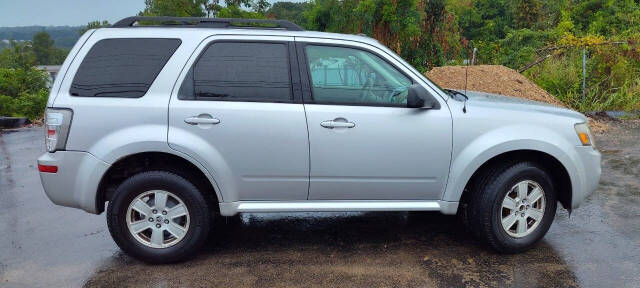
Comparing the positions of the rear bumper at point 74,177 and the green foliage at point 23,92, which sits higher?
the rear bumper at point 74,177

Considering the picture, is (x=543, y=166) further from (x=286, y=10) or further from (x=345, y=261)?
(x=286, y=10)

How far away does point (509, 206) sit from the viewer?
4.70 meters

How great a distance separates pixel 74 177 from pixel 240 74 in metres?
1.51

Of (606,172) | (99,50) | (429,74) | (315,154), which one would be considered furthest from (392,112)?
(429,74)

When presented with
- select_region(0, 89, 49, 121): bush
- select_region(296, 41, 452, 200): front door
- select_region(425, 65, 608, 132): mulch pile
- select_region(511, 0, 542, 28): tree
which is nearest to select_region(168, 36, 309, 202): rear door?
select_region(296, 41, 452, 200): front door

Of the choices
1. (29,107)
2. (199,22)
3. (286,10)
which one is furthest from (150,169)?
(286,10)

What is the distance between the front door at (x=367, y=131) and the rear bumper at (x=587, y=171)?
3.73 feet

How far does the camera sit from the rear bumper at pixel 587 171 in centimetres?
475

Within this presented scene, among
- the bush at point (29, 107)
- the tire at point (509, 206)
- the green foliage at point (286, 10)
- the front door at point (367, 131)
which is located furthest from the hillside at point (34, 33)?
the tire at point (509, 206)

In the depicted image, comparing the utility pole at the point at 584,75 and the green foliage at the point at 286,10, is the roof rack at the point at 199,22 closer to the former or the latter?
the utility pole at the point at 584,75

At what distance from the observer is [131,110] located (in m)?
4.39

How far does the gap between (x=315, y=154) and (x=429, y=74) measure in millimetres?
8386

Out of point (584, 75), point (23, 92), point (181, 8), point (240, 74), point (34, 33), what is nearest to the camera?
point (240, 74)

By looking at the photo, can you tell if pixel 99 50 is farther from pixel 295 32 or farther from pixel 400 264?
pixel 400 264
